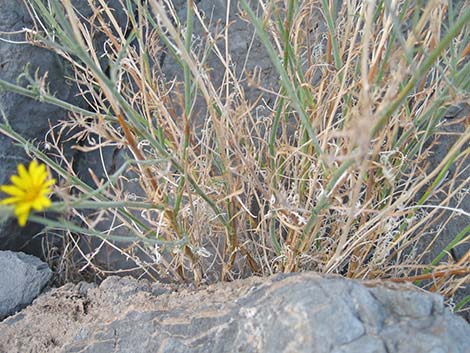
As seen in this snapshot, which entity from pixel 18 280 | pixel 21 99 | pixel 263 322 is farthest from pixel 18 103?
pixel 263 322

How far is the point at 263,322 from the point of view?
3.54ft

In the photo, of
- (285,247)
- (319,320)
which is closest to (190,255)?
(285,247)

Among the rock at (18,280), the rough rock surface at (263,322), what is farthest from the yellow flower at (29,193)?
the rock at (18,280)

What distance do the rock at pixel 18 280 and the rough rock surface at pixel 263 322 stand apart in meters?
0.17

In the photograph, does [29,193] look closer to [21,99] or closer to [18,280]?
[18,280]

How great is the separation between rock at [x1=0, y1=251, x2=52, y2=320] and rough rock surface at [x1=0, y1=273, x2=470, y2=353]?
0.56 ft

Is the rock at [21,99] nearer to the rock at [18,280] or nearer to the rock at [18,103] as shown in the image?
the rock at [18,103]

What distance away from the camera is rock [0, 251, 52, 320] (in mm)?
1616

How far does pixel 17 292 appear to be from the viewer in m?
1.63

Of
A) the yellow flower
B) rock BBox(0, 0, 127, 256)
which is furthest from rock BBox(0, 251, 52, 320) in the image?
the yellow flower

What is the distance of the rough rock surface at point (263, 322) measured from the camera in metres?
1.00

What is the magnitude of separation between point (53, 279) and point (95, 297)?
32 centimetres

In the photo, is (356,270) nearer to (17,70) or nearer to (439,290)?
(439,290)

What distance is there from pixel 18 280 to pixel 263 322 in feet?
2.84
